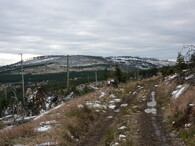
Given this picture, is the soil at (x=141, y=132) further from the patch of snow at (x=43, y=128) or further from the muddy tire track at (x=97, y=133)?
the patch of snow at (x=43, y=128)

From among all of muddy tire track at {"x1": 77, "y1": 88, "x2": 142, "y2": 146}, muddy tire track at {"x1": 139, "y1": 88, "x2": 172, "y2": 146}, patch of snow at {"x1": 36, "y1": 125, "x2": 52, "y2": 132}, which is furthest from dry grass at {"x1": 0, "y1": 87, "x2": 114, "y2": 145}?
muddy tire track at {"x1": 139, "y1": 88, "x2": 172, "y2": 146}

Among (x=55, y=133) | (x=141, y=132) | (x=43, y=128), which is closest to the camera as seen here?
(x=55, y=133)

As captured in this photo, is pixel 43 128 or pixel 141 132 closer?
pixel 141 132

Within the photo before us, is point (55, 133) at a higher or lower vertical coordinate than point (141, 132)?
higher

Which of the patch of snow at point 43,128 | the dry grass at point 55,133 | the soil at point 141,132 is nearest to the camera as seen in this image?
the soil at point 141,132

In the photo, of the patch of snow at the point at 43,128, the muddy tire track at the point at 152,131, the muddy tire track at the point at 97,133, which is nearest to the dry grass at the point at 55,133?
the patch of snow at the point at 43,128

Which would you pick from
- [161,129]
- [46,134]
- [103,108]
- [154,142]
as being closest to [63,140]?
[46,134]

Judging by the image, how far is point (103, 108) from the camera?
18.1 meters

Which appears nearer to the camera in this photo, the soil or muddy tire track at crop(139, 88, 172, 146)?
muddy tire track at crop(139, 88, 172, 146)

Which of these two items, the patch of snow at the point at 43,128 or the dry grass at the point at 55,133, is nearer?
the dry grass at the point at 55,133

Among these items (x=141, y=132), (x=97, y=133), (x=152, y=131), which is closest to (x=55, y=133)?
(x=97, y=133)

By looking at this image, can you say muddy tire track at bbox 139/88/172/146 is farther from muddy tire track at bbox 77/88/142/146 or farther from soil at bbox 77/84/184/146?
muddy tire track at bbox 77/88/142/146

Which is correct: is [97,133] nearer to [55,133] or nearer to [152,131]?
[55,133]

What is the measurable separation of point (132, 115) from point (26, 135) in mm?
7608
